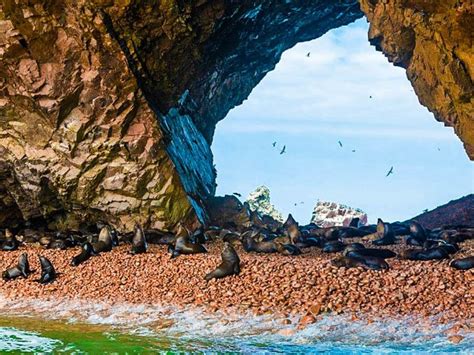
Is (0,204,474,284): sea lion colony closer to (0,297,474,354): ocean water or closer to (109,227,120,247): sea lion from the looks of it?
(109,227,120,247): sea lion

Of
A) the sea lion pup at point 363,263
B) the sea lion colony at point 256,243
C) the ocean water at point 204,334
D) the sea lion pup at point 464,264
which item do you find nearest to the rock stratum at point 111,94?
the sea lion colony at point 256,243

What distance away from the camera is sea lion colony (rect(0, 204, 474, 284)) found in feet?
34.6

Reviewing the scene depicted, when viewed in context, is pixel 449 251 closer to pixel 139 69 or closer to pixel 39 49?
pixel 139 69

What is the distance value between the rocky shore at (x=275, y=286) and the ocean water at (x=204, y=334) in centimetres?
37

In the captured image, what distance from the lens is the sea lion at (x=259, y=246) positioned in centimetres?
1316

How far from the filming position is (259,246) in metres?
13.3

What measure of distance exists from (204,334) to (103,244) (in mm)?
6644

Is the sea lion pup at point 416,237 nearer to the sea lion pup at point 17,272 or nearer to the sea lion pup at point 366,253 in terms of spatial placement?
the sea lion pup at point 366,253

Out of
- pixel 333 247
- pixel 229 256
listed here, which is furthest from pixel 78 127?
pixel 333 247

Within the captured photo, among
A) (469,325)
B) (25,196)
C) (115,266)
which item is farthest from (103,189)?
(469,325)

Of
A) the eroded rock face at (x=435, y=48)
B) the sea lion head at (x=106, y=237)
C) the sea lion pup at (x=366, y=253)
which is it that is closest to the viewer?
the sea lion pup at (x=366, y=253)

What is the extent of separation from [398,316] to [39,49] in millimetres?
11995

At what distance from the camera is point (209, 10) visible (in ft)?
54.6

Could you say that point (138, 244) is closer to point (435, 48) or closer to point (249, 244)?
point (249, 244)
